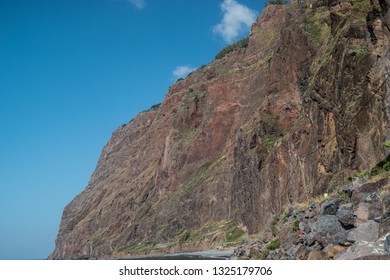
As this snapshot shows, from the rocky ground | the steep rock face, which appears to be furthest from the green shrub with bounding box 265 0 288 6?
the rocky ground

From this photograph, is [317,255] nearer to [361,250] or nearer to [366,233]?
[366,233]

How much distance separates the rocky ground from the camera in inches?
443

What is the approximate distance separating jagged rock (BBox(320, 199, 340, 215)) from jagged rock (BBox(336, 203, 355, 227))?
2.20 feet

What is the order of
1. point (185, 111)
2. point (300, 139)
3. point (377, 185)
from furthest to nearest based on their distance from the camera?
point (185, 111), point (300, 139), point (377, 185)

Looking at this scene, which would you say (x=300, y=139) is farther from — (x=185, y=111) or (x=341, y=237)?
(x=185, y=111)

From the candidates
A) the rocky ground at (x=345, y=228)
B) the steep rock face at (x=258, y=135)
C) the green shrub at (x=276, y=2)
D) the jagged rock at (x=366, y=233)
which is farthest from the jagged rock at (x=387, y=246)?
the green shrub at (x=276, y=2)

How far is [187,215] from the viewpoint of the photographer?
80500mm

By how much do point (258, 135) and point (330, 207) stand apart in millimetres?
44434

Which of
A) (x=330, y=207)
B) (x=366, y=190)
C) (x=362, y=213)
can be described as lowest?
(x=362, y=213)

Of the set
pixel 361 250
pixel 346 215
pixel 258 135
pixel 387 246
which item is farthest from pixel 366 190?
pixel 258 135

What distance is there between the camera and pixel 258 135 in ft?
194

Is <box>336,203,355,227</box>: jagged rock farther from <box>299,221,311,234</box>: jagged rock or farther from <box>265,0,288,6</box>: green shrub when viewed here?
<box>265,0,288,6</box>: green shrub

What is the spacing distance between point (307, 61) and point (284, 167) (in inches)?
436
